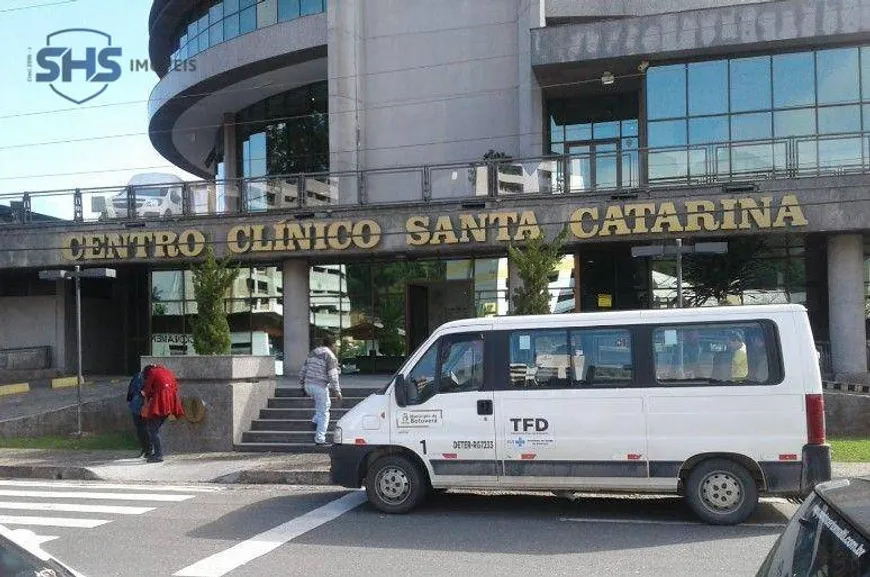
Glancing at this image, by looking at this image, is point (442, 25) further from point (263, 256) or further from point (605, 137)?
point (263, 256)

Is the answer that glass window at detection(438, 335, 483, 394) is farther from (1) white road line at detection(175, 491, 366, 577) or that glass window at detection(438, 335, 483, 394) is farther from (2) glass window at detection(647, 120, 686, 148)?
(2) glass window at detection(647, 120, 686, 148)

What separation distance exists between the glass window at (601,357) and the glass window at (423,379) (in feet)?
5.13

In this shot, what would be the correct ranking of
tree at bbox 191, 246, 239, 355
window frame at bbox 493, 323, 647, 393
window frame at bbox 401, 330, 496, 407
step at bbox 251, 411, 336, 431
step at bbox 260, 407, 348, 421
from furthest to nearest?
tree at bbox 191, 246, 239, 355 → step at bbox 260, 407, 348, 421 → step at bbox 251, 411, 336, 431 → window frame at bbox 401, 330, 496, 407 → window frame at bbox 493, 323, 647, 393

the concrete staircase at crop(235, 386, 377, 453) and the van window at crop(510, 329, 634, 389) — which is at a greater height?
the van window at crop(510, 329, 634, 389)

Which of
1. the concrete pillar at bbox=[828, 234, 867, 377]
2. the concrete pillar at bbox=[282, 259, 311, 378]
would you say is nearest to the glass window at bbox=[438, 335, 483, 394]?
the concrete pillar at bbox=[828, 234, 867, 377]

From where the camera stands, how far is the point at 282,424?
15.3 meters

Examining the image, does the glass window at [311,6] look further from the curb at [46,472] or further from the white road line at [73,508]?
the white road line at [73,508]

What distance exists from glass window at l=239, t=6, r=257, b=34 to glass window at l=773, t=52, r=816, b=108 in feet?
52.1

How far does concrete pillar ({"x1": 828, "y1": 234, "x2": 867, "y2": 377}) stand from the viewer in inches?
730

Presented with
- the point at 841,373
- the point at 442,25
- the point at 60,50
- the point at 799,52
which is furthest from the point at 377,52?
the point at 841,373

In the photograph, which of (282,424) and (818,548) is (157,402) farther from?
(818,548)

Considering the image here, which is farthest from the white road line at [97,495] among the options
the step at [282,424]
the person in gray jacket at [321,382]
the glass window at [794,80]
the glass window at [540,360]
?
the glass window at [794,80]

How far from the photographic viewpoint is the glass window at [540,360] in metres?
9.19

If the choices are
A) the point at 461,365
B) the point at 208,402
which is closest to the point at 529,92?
the point at 208,402
